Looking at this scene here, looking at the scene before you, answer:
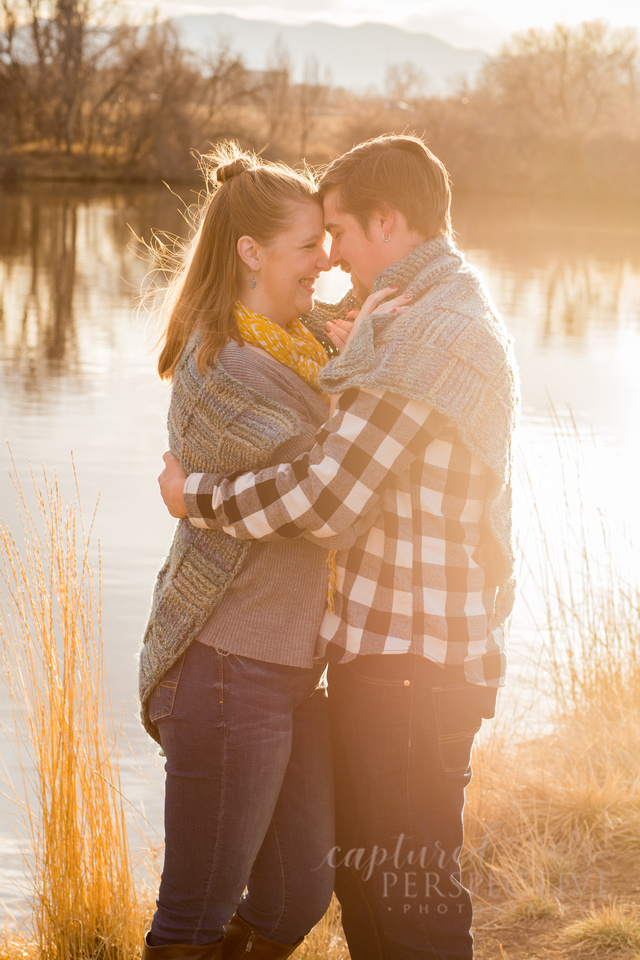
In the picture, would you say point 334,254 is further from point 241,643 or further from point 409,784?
point 409,784

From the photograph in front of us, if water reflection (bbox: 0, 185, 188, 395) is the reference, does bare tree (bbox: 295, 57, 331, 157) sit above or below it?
above

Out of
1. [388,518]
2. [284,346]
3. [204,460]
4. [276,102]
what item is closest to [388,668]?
[388,518]

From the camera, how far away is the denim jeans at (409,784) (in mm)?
1863

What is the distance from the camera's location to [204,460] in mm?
1946

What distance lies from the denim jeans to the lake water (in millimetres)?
828

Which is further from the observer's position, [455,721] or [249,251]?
[249,251]

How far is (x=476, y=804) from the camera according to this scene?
3516mm

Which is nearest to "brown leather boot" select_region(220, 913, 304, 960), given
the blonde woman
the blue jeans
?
the blonde woman

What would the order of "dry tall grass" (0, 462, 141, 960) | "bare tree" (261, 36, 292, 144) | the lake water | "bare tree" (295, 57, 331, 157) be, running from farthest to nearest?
"bare tree" (261, 36, 292, 144) < "bare tree" (295, 57, 331, 157) < the lake water < "dry tall grass" (0, 462, 141, 960)

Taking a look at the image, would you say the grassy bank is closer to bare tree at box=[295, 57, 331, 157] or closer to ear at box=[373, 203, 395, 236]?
ear at box=[373, 203, 395, 236]

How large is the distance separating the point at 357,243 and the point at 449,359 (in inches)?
14.0

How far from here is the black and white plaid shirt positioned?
1.76m

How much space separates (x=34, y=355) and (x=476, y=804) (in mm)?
10966

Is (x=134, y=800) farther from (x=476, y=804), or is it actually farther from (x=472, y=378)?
(x=472, y=378)
